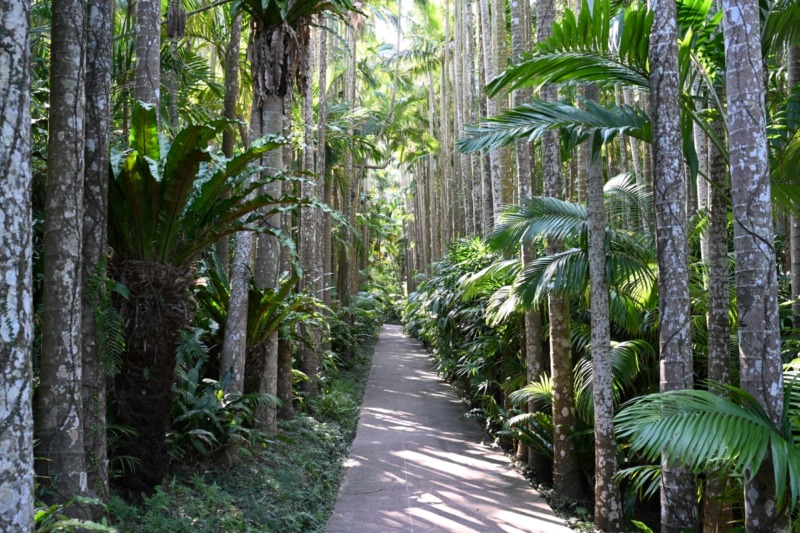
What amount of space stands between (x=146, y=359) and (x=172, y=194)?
1.39m

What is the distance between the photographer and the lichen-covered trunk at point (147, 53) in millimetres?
6020

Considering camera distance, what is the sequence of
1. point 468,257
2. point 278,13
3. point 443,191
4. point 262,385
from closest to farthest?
point 278,13 → point 262,385 → point 468,257 → point 443,191

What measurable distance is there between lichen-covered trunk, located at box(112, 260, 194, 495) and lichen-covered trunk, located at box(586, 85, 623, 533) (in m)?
4.04

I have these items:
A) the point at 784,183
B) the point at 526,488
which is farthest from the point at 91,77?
the point at 526,488

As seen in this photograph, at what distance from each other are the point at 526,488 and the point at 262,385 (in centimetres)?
368

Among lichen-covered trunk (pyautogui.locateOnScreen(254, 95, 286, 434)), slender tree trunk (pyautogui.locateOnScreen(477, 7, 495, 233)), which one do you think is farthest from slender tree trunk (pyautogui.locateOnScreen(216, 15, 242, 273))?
slender tree trunk (pyautogui.locateOnScreen(477, 7, 495, 233))

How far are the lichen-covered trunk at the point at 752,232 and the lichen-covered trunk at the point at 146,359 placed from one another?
425cm

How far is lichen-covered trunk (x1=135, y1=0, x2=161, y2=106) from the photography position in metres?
6.02

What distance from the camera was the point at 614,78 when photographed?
19.4 ft

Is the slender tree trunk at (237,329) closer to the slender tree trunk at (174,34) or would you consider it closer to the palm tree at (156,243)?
the palm tree at (156,243)

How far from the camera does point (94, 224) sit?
15.1ft

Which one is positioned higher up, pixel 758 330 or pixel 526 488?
pixel 758 330

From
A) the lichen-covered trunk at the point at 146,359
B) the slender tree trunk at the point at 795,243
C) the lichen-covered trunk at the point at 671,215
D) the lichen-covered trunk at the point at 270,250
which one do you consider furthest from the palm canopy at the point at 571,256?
the lichen-covered trunk at the point at 146,359

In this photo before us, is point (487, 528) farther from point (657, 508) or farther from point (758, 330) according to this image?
point (758, 330)
